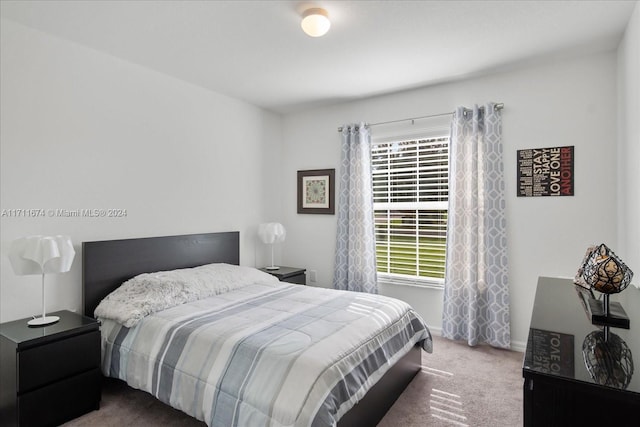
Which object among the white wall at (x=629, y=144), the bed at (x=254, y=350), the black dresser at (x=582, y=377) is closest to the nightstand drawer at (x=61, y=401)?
the bed at (x=254, y=350)

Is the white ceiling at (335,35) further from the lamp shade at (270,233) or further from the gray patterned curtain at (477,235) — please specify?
the lamp shade at (270,233)

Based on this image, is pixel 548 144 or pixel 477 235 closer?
pixel 548 144

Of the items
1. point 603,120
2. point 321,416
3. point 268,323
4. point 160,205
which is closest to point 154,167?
point 160,205

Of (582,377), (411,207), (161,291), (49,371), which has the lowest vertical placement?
(49,371)

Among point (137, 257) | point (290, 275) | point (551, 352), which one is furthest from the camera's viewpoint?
point (290, 275)

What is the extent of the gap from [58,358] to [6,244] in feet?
2.85

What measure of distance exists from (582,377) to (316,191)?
11.9ft

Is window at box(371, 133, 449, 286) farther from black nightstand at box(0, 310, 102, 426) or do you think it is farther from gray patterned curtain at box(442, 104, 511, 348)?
black nightstand at box(0, 310, 102, 426)

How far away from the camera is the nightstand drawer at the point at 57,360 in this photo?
6.38 feet

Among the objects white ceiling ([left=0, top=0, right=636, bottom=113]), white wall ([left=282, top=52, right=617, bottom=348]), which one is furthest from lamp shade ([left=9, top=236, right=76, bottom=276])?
white wall ([left=282, top=52, right=617, bottom=348])

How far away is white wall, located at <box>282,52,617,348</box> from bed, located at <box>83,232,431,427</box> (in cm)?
120

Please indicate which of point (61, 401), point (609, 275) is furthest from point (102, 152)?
point (609, 275)

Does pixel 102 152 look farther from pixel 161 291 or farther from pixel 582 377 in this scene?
pixel 582 377

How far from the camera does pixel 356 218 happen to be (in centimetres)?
399
